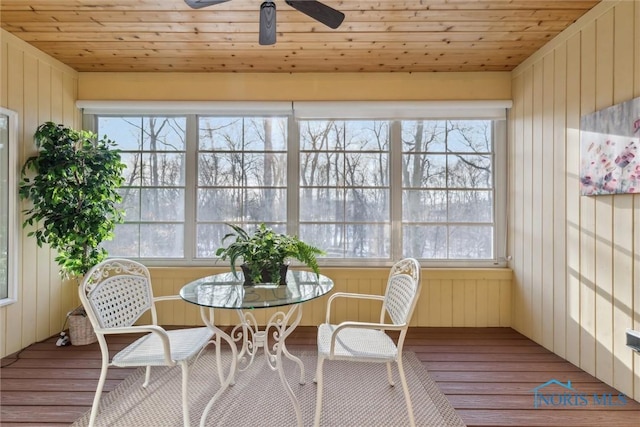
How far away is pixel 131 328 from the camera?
1570 millimetres

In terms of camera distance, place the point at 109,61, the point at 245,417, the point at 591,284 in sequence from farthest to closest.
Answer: the point at 109,61 → the point at 591,284 → the point at 245,417

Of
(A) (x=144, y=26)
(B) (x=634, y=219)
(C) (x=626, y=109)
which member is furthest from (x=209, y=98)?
(B) (x=634, y=219)

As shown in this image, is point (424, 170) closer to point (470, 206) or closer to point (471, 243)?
point (470, 206)

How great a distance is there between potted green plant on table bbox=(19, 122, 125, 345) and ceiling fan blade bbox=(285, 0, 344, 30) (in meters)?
2.04

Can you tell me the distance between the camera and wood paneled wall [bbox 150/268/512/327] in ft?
9.86

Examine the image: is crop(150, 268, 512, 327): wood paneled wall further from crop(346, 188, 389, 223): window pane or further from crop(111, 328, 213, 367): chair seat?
crop(111, 328, 213, 367): chair seat

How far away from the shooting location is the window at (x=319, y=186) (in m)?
3.10

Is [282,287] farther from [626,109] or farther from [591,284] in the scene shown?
[626,109]

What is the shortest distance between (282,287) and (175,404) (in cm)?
92

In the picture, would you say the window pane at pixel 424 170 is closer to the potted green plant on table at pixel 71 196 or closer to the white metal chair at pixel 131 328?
the white metal chair at pixel 131 328

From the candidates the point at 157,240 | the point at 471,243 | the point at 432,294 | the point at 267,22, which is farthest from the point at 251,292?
the point at 471,243

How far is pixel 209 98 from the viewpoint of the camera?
3059mm

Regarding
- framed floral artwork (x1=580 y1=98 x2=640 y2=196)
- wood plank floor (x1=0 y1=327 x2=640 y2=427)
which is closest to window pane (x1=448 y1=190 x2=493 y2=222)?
framed floral artwork (x1=580 y1=98 x2=640 y2=196)

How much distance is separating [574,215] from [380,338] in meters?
1.68
